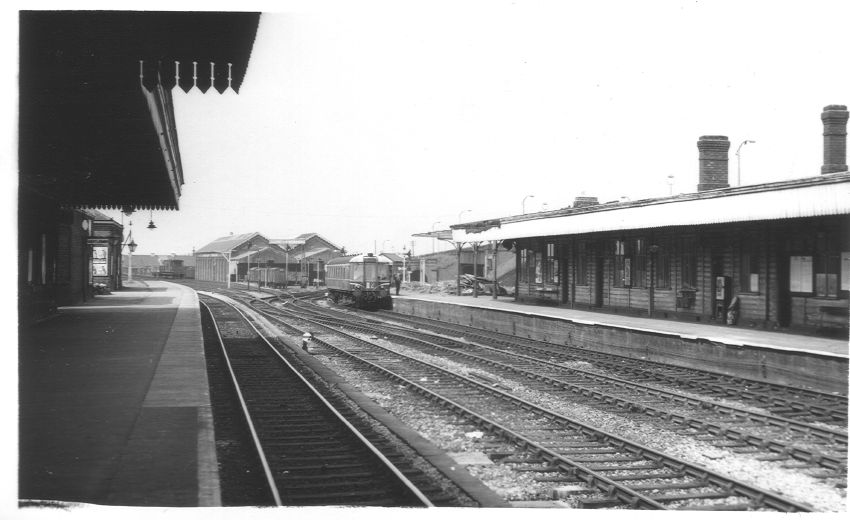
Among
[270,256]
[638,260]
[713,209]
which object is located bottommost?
[638,260]

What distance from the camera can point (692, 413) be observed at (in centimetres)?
1011

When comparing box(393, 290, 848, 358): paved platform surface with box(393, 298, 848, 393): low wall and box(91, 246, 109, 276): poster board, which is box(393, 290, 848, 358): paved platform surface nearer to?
box(393, 298, 848, 393): low wall

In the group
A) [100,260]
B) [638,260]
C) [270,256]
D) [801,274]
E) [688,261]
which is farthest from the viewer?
[270,256]

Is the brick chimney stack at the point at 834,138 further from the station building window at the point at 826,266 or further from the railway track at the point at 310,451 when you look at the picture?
the railway track at the point at 310,451

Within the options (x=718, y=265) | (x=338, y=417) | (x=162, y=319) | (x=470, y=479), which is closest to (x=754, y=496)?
(x=470, y=479)

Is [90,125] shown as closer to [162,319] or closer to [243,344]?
[243,344]

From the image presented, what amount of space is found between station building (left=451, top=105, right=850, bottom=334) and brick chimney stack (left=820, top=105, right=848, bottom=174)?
3 centimetres

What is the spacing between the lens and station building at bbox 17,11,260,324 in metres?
6.58

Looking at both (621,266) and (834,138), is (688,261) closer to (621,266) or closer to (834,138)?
(621,266)

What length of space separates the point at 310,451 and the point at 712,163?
19.8 m

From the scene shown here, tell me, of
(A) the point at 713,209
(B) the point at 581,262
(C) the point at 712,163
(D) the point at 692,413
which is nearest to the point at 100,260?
(B) the point at 581,262

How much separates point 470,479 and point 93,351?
9.64 m

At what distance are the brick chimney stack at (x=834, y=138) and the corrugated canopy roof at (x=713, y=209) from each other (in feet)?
15.8

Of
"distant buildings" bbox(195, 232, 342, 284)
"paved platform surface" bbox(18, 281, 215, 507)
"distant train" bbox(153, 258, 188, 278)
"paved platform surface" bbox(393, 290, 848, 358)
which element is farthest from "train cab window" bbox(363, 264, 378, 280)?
"distant train" bbox(153, 258, 188, 278)
